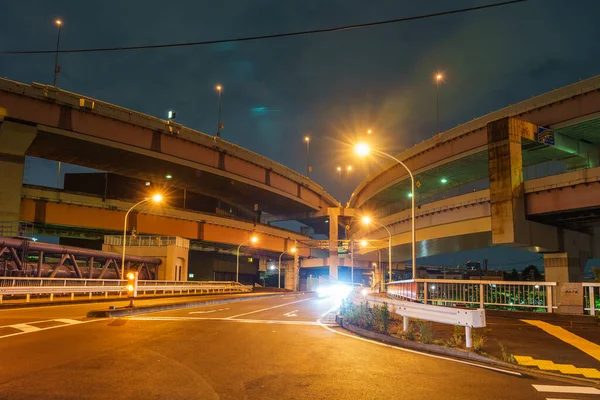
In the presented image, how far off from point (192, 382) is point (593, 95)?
3316 cm

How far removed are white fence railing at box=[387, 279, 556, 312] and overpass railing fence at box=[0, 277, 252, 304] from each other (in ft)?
64.1

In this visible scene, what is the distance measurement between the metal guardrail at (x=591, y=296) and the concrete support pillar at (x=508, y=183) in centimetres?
1653

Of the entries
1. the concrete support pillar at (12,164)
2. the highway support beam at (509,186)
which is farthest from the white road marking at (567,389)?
the concrete support pillar at (12,164)

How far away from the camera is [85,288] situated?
1147 inches

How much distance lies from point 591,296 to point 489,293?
11.9 ft

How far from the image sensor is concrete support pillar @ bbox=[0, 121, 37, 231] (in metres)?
36.0

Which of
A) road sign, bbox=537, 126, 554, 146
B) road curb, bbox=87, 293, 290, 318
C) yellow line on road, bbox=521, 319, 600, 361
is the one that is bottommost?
road curb, bbox=87, 293, 290, 318

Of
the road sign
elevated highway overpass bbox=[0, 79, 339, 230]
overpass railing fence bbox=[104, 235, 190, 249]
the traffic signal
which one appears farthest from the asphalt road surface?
overpass railing fence bbox=[104, 235, 190, 249]

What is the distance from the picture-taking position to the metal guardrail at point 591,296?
1548cm

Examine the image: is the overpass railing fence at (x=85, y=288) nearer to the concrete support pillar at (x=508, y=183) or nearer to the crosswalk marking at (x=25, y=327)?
the crosswalk marking at (x=25, y=327)

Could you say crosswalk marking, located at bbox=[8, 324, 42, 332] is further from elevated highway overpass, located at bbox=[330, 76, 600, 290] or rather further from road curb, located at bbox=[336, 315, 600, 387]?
elevated highway overpass, located at bbox=[330, 76, 600, 290]

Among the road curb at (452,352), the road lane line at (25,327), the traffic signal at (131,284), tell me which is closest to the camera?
the road curb at (452,352)

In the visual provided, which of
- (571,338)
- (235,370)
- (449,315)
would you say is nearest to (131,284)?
(235,370)

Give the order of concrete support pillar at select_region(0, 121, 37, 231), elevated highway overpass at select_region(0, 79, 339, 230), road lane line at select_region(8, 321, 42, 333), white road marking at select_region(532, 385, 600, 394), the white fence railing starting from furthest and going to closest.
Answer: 1. elevated highway overpass at select_region(0, 79, 339, 230)
2. concrete support pillar at select_region(0, 121, 37, 231)
3. the white fence railing
4. road lane line at select_region(8, 321, 42, 333)
5. white road marking at select_region(532, 385, 600, 394)
